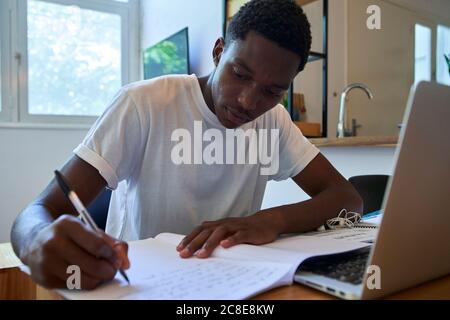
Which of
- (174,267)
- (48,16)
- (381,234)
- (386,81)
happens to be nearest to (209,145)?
(174,267)

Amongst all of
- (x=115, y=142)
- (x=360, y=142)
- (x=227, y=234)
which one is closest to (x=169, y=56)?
(x=360, y=142)

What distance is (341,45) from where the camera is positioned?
1.87 meters

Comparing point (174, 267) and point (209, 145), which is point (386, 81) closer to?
point (209, 145)

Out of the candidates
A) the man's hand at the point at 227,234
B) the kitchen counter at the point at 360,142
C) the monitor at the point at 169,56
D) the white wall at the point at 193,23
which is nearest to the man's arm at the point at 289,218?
the man's hand at the point at 227,234

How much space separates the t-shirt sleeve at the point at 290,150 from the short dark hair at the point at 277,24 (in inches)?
11.4

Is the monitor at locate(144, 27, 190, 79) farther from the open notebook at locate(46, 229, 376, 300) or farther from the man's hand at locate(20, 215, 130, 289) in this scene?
the man's hand at locate(20, 215, 130, 289)

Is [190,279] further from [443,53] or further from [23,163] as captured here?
[23,163]

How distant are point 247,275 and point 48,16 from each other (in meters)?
3.34

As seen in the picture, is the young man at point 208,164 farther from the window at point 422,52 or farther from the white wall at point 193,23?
the white wall at point 193,23

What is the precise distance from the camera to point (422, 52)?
165 cm

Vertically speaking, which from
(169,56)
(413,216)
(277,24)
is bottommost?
(413,216)

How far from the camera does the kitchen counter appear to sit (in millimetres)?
1498

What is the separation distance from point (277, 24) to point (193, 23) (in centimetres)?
225

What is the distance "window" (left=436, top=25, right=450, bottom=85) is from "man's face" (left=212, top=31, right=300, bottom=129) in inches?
40.6
